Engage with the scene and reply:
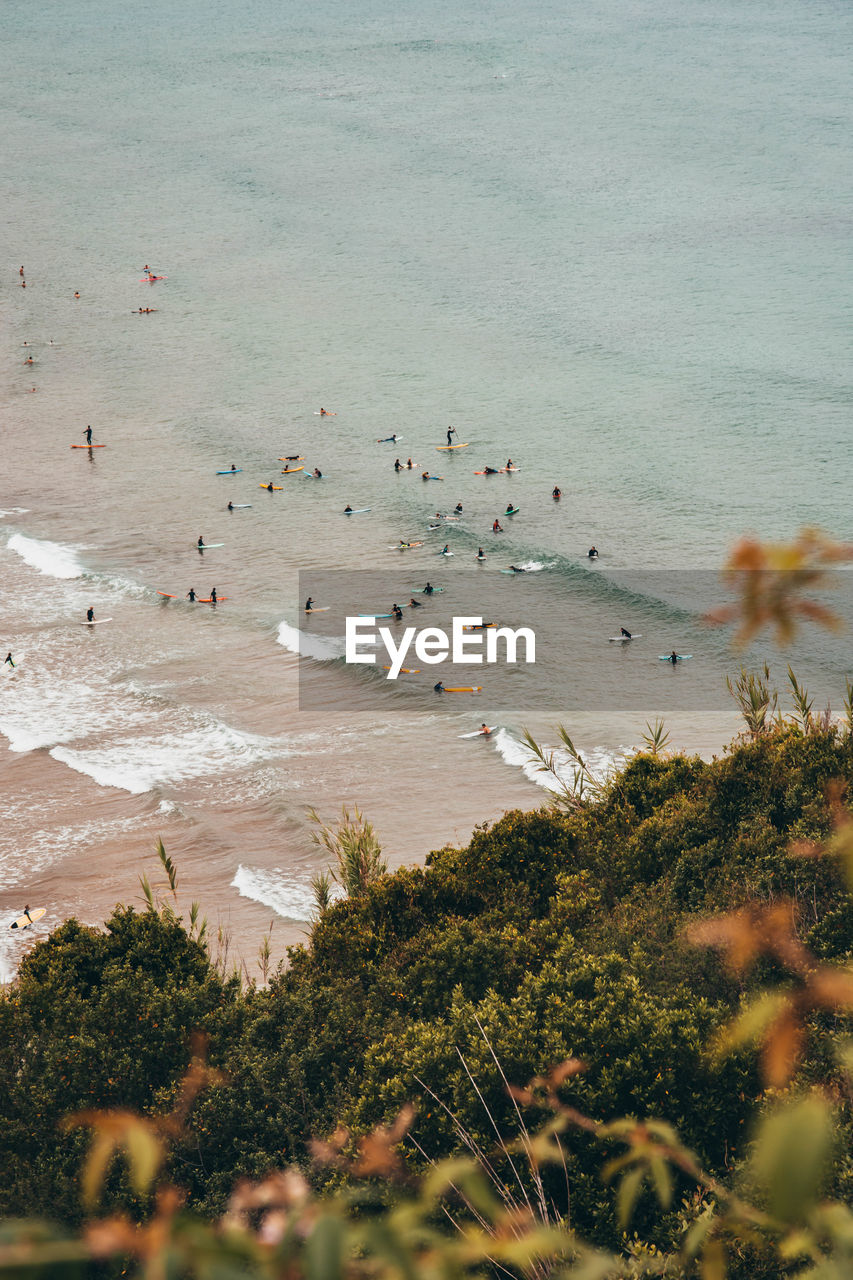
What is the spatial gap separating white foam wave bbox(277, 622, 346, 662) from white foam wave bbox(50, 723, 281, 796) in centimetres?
687

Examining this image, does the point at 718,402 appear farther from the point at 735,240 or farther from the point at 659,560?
the point at 735,240

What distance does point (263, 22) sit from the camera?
176 meters

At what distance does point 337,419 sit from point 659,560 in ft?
87.5

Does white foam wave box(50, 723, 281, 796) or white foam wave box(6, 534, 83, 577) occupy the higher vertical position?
white foam wave box(6, 534, 83, 577)

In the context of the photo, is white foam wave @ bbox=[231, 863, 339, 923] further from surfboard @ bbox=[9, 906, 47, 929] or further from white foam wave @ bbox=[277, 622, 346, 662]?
white foam wave @ bbox=[277, 622, 346, 662]

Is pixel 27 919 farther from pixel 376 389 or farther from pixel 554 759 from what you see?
pixel 376 389

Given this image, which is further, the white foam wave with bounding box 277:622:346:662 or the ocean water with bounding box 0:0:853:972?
the white foam wave with bounding box 277:622:346:662

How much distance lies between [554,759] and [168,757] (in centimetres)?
1307

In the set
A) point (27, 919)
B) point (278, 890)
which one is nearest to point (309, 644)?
point (278, 890)

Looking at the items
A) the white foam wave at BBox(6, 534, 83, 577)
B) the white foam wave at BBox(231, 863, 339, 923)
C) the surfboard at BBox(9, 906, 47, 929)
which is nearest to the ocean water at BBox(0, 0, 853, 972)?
the white foam wave at BBox(231, 863, 339, 923)

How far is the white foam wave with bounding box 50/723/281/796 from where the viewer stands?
123 feet

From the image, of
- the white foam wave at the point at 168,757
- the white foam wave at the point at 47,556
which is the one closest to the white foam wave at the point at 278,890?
the white foam wave at the point at 168,757

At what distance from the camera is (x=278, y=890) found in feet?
105

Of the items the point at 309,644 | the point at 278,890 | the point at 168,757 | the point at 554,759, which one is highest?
the point at 309,644
